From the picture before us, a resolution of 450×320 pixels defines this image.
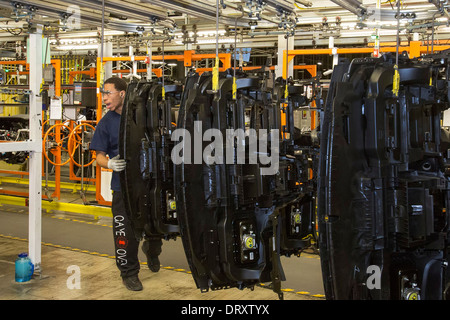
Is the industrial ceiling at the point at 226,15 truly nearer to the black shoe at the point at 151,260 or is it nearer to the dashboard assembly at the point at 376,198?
the dashboard assembly at the point at 376,198

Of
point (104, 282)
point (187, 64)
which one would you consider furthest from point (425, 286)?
point (187, 64)

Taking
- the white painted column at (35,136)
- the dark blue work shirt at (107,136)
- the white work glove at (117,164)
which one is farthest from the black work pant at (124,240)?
the white painted column at (35,136)

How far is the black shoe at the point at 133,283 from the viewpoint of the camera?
610 cm

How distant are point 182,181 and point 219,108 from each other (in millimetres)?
690

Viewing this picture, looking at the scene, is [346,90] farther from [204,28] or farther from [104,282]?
[204,28]

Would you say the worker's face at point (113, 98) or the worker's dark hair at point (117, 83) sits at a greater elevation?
the worker's dark hair at point (117, 83)

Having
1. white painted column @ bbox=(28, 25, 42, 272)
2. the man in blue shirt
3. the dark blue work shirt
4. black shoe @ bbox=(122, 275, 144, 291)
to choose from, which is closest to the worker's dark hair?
the man in blue shirt

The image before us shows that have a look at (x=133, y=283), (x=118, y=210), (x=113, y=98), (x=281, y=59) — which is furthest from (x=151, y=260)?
(x=281, y=59)

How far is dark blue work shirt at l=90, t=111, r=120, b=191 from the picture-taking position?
20.3ft

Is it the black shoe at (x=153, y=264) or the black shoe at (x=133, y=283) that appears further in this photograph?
the black shoe at (x=153, y=264)

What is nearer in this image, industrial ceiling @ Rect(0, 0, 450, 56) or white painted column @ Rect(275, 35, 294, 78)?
industrial ceiling @ Rect(0, 0, 450, 56)

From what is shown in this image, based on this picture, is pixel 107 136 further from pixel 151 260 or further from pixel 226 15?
pixel 226 15

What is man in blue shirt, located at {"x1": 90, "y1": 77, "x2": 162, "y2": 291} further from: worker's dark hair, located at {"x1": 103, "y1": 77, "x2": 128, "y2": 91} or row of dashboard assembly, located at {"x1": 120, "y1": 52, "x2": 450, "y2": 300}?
row of dashboard assembly, located at {"x1": 120, "y1": 52, "x2": 450, "y2": 300}

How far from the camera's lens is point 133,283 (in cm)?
613
